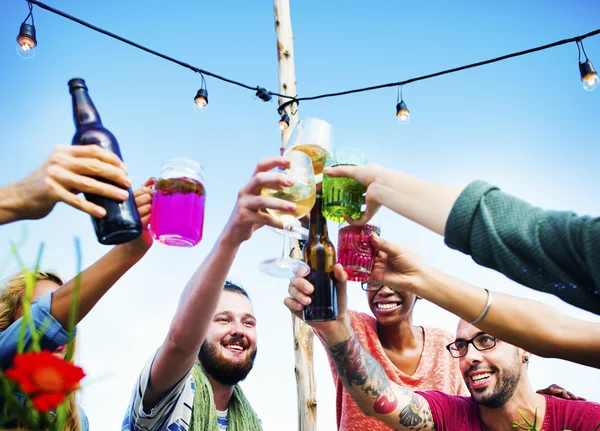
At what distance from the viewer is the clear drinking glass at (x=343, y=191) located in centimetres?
170

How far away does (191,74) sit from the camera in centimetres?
498

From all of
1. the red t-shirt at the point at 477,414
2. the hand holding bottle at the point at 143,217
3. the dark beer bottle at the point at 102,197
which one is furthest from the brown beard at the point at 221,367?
the dark beer bottle at the point at 102,197

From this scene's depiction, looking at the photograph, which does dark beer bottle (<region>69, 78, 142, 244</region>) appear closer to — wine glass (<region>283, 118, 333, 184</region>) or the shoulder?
wine glass (<region>283, 118, 333, 184</region>)

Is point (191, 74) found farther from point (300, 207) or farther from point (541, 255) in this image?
point (541, 255)

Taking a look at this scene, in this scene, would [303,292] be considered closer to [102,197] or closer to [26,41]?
[102,197]

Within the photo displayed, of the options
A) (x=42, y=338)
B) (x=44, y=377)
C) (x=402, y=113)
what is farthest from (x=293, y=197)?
(x=402, y=113)

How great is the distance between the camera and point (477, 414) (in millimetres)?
Answer: 2449

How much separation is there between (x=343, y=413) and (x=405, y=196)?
1.55 m

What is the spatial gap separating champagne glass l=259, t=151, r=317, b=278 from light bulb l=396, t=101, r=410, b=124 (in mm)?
3643

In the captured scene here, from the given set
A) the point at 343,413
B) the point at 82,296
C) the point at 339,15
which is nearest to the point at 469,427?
the point at 343,413

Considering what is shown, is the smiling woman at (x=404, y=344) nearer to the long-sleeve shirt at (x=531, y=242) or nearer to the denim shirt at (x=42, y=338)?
the long-sleeve shirt at (x=531, y=242)

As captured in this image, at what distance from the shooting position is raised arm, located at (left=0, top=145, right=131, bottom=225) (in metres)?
1.13

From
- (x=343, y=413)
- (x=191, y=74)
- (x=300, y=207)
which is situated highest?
(x=191, y=74)

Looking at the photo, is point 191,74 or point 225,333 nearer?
point 225,333
